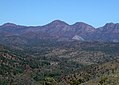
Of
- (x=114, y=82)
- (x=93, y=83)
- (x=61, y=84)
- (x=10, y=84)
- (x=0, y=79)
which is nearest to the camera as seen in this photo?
(x=114, y=82)

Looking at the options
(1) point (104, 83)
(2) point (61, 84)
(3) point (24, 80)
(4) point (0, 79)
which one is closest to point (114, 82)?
(1) point (104, 83)

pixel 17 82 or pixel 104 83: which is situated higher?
pixel 104 83

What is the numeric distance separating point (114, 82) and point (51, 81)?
62571 mm

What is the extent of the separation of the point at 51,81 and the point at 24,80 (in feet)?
54.8

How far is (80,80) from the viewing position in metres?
142

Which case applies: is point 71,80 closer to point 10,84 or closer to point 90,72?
point 90,72

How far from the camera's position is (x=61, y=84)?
135 meters

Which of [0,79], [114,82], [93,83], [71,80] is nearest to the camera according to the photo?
[114,82]

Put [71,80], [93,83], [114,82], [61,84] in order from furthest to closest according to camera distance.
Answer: [71,80] < [61,84] < [93,83] < [114,82]

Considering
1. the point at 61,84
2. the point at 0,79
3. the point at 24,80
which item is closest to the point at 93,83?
the point at 61,84

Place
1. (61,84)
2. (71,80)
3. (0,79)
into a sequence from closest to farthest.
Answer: (61,84) < (71,80) < (0,79)

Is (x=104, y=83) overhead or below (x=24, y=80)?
overhead

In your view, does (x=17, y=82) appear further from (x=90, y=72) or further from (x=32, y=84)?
(x=90, y=72)

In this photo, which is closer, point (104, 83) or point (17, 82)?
point (104, 83)
